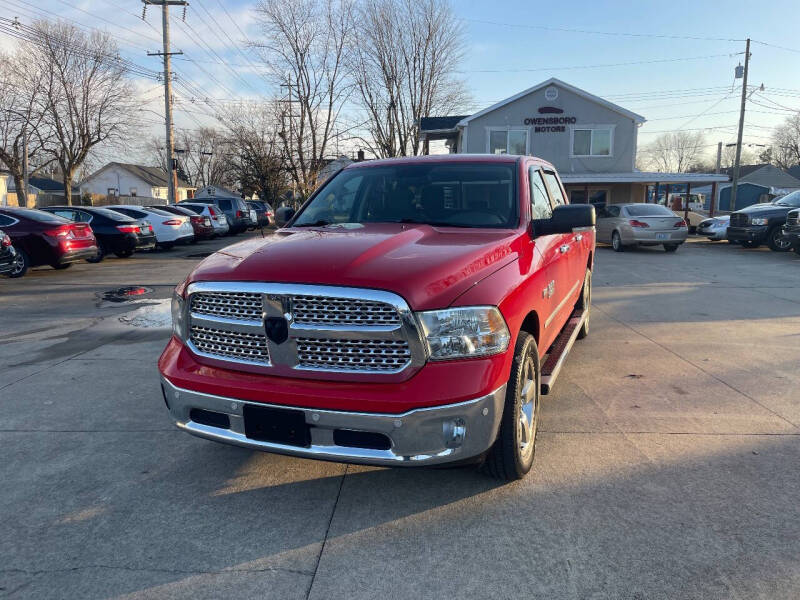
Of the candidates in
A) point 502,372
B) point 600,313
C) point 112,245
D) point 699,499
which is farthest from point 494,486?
point 112,245

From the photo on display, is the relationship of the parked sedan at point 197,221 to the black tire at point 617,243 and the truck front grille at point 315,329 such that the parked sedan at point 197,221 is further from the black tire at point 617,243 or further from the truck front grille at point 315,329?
the truck front grille at point 315,329

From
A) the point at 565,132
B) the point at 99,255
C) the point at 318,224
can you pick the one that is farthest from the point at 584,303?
the point at 565,132

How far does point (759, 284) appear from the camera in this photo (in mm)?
10703

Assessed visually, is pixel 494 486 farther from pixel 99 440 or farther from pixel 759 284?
pixel 759 284

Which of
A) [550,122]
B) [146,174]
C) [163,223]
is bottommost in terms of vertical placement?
[163,223]

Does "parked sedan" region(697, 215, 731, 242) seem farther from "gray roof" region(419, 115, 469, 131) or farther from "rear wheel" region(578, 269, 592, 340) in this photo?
"rear wheel" region(578, 269, 592, 340)

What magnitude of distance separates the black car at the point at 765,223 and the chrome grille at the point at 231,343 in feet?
57.3

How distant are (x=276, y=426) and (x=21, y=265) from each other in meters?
11.7

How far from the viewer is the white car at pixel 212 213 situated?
2230cm

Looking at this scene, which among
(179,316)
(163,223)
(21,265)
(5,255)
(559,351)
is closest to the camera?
(179,316)

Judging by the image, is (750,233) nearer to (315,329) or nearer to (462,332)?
(462,332)

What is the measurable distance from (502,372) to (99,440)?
280 cm

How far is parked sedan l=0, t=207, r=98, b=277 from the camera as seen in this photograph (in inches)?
463

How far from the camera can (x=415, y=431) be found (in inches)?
97.9
